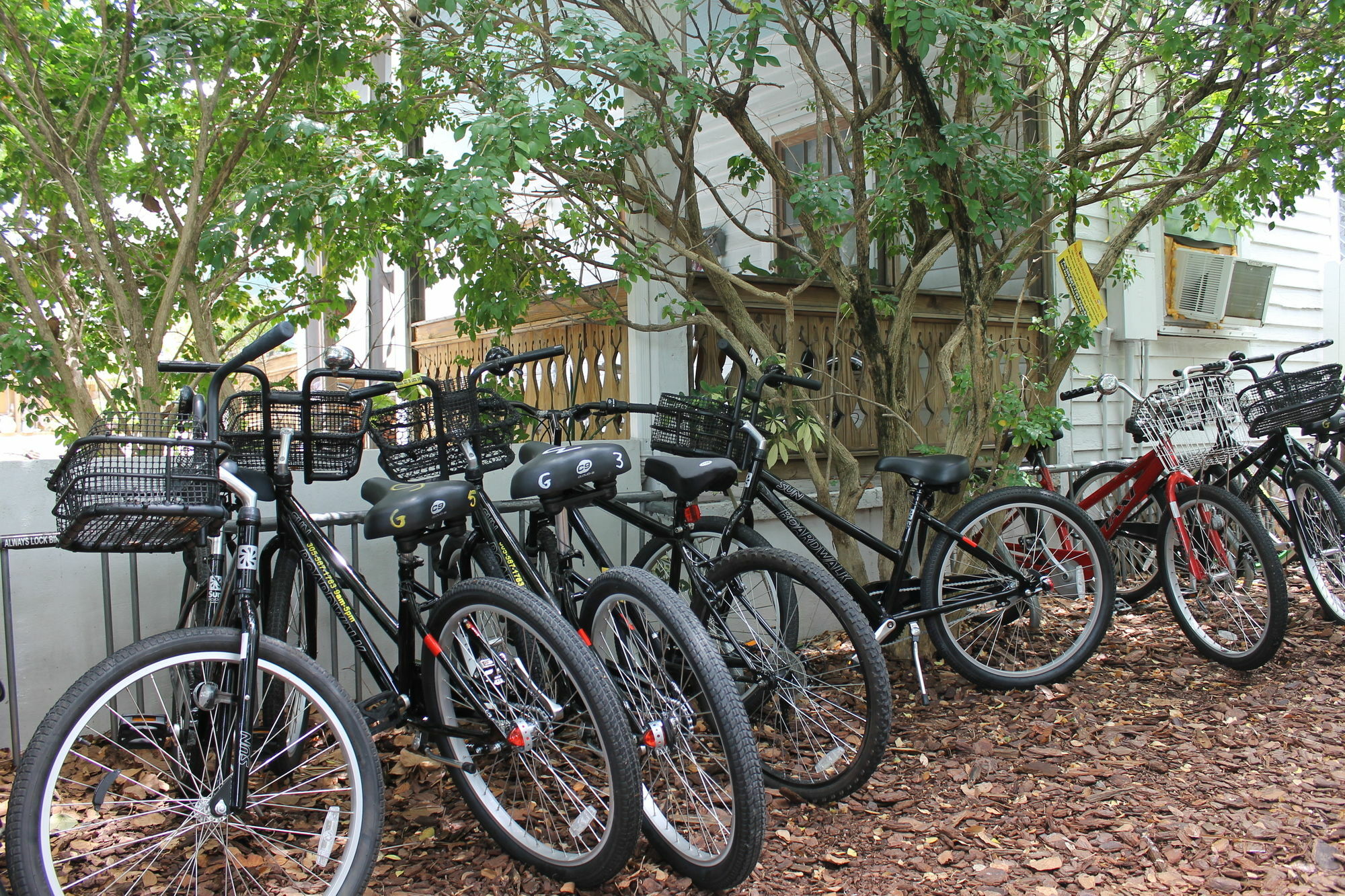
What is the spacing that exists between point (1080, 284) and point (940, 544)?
5.34 ft

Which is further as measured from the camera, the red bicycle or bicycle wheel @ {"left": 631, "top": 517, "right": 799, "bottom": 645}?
the red bicycle

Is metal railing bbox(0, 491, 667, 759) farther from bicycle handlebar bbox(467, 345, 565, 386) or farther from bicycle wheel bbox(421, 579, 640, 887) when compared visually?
bicycle wheel bbox(421, 579, 640, 887)

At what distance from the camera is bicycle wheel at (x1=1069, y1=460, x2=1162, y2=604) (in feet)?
16.1

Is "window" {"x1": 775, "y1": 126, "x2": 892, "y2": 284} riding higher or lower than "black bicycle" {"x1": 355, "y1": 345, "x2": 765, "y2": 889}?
higher

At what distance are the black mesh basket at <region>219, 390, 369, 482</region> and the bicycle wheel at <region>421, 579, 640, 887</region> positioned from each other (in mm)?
625

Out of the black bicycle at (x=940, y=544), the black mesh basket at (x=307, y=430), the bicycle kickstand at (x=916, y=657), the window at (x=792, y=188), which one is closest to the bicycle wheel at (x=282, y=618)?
the black mesh basket at (x=307, y=430)

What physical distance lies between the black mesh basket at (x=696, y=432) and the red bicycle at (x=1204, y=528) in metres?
2.00

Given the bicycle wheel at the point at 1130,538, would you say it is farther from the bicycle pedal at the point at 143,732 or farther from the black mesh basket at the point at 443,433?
the bicycle pedal at the point at 143,732

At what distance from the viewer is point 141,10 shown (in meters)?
4.05

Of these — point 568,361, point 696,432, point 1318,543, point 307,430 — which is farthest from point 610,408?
point 1318,543

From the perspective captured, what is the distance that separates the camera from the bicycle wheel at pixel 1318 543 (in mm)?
4664

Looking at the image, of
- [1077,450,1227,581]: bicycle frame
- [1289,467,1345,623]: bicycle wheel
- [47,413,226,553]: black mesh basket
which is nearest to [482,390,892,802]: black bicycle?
[47,413,226,553]: black mesh basket

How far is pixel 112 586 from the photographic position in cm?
351

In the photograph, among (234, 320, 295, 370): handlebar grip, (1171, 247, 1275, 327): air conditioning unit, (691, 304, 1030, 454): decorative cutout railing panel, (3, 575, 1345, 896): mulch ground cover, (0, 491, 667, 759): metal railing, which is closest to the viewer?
(234, 320, 295, 370): handlebar grip
